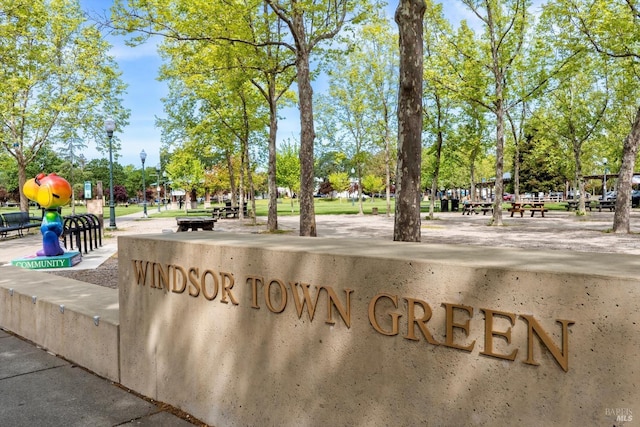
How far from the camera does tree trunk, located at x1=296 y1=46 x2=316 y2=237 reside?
1417 cm

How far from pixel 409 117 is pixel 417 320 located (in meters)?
5.59

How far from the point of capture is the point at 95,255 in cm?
1222

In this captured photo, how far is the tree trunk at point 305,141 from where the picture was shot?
46.5ft

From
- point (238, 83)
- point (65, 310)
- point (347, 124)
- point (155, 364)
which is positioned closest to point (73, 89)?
point (238, 83)

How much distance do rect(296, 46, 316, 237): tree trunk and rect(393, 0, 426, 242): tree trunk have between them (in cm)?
Result: 678

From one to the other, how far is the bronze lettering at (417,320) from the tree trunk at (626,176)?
16394 millimetres

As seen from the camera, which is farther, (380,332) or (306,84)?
(306,84)

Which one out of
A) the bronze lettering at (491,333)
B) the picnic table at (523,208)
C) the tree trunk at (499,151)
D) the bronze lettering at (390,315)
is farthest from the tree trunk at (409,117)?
the picnic table at (523,208)

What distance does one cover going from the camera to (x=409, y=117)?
740 centimetres

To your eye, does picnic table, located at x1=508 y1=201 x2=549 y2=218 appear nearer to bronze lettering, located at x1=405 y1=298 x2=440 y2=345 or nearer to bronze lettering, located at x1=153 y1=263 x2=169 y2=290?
bronze lettering, located at x1=153 y1=263 x2=169 y2=290

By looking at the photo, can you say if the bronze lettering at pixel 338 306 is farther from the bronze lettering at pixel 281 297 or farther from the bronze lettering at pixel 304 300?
the bronze lettering at pixel 281 297

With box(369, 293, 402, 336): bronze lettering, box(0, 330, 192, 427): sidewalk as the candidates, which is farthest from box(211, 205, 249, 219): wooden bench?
box(369, 293, 402, 336): bronze lettering

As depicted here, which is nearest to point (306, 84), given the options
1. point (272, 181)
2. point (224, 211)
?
point (272, 181)

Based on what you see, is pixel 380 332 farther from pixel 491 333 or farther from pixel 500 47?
pixel 500 47
